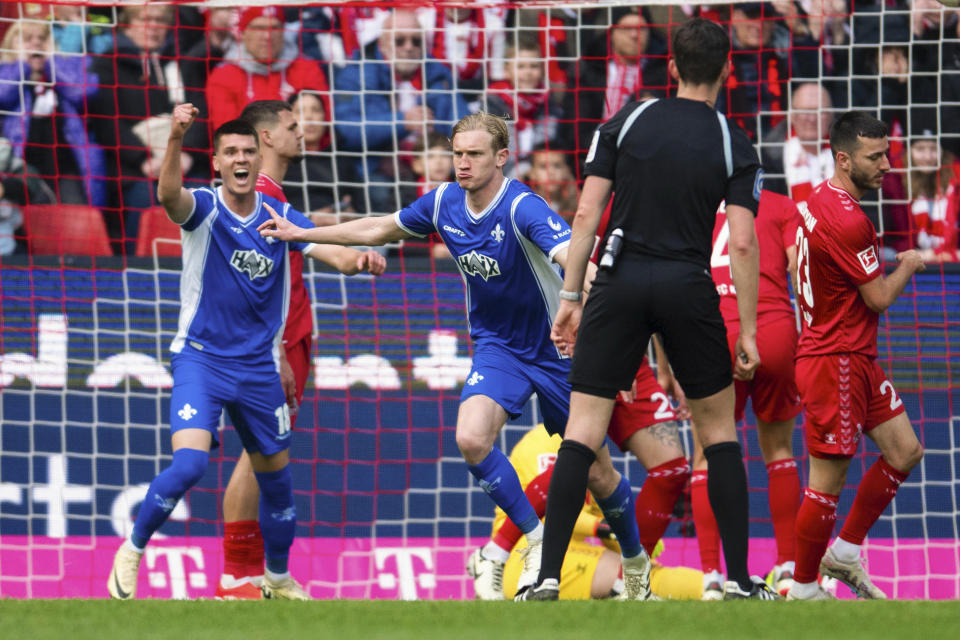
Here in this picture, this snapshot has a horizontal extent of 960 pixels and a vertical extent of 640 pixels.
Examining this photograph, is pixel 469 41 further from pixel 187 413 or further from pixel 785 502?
pixel 187 413

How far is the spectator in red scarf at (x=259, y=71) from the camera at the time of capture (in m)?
9.30

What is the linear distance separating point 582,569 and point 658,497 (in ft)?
2.12

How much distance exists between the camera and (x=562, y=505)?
15.5 feet

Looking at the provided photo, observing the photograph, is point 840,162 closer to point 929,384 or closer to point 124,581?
point 929,384

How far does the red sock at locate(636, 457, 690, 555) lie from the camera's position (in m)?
6.27

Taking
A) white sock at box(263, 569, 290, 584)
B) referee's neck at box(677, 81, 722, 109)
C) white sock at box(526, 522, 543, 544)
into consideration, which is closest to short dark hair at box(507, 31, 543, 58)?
white sock at box(263, 569, 290, 584)

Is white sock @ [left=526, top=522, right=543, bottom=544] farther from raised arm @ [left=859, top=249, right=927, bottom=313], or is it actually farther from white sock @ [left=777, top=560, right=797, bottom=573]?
raised arm @ [left=859, top=249, right=927, bottom=313]

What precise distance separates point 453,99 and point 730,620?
595 cm

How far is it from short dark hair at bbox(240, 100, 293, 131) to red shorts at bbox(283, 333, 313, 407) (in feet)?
3.47

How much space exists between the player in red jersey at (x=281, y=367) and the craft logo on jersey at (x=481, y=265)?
1214 millimetres

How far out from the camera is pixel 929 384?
8.11 m

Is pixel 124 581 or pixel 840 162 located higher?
pixel 840 162

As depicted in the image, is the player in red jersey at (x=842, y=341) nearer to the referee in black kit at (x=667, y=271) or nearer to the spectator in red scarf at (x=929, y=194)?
the referee in black kit at (x=667, y=271)

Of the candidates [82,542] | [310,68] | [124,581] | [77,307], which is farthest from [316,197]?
[124,581]
